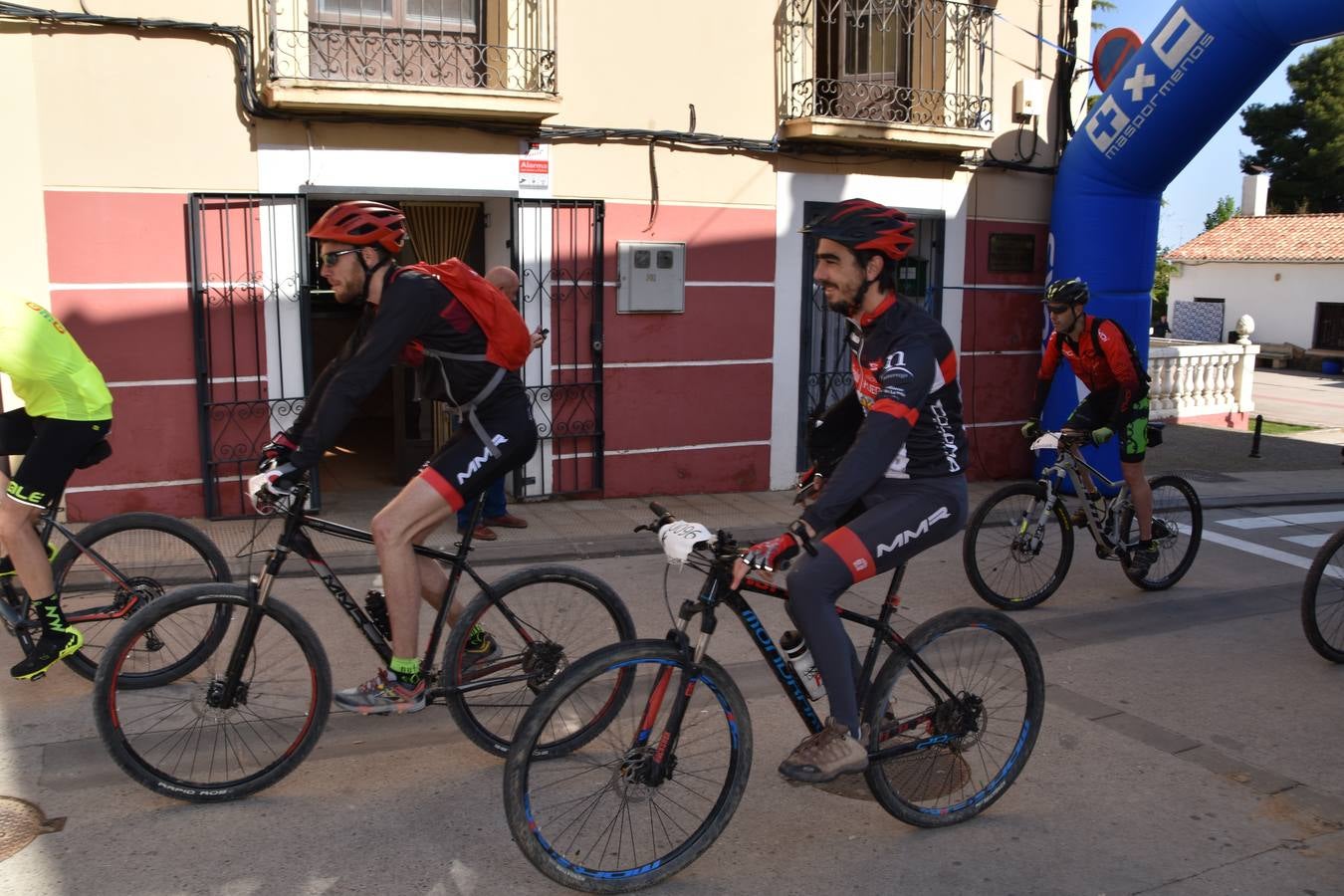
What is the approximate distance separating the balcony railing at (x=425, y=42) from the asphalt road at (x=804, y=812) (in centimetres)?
473

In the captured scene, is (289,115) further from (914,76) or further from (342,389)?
(914,76)

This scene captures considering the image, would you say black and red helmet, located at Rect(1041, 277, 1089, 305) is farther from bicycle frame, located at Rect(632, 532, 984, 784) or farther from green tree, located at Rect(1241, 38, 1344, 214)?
green tree, located at Rect(1241, 38, 1344, 214)

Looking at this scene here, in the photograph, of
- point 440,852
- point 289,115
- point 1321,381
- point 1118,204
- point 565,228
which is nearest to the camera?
point 440,852

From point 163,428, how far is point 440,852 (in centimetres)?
553

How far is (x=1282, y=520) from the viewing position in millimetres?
10133

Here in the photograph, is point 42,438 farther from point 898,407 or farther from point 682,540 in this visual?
point 898,407

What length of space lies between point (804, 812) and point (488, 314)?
2161mm

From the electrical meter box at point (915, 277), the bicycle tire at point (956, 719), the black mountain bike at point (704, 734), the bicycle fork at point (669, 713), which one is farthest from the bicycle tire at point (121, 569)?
the electrical meter box at point (915, 277)

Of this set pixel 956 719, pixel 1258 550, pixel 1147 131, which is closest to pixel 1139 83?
pixel 1147 131

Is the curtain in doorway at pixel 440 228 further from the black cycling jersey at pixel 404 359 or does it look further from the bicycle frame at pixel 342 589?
the bicycle frame at pixel 342 589

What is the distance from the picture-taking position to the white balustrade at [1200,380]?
1634 centimetres

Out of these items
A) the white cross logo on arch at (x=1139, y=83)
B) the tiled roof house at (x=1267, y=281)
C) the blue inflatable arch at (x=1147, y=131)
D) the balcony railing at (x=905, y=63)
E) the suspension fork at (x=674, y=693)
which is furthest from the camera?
the tiled roof house at (x=1267, y=281)

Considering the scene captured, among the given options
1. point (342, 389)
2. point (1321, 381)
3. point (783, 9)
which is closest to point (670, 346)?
→ point (783, 9)

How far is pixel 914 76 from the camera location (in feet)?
36.1
